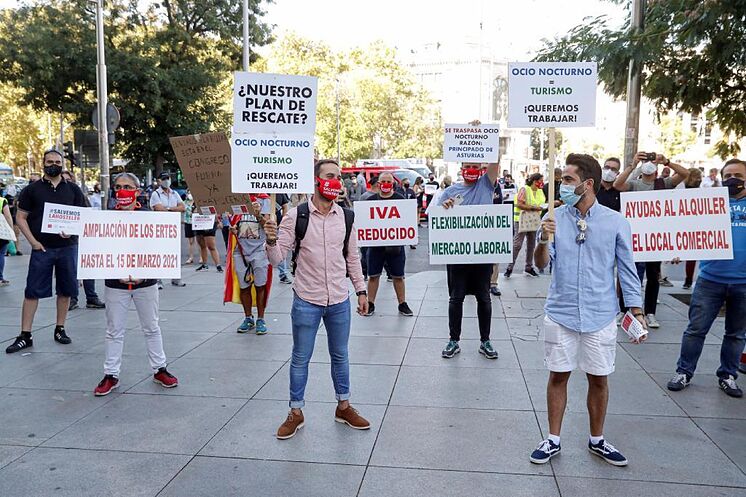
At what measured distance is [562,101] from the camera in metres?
5.84

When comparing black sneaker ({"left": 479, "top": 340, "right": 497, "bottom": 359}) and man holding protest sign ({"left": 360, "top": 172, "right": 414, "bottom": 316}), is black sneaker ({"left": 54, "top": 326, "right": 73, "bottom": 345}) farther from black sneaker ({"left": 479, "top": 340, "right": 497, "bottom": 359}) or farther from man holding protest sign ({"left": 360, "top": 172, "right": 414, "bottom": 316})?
black sneaker ({"left": 479, "top": 340, "right": 497, "bottom": 359})

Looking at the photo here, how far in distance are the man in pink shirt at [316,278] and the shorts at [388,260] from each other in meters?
4.00

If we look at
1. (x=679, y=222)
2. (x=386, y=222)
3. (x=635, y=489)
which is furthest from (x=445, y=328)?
(x=635, y=489)

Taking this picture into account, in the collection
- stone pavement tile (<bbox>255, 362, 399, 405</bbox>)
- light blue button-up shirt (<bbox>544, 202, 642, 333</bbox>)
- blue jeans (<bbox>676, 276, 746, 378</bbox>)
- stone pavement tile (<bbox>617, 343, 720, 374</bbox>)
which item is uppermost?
light blue button-up shirt (<bbox>544, 202, 642, 333</bbox>)

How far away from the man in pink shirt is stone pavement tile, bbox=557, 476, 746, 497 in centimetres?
153

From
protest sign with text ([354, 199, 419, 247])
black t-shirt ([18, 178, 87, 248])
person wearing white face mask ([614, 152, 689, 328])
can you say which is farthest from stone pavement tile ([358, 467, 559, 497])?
protest sign with text ([354, 199, 419, 247])

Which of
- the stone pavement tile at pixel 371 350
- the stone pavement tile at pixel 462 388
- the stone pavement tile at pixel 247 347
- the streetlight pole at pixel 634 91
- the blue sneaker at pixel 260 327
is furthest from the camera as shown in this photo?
the streetlight pole at pixel 634 91

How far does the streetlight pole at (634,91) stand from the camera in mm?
9508

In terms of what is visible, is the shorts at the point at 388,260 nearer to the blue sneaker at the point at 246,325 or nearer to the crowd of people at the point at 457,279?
the crowd of people at the point at 457,279

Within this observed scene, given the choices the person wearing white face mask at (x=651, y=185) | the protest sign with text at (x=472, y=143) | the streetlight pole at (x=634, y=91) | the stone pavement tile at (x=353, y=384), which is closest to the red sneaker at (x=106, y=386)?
the stone pavement tile at (x=353, y=384)

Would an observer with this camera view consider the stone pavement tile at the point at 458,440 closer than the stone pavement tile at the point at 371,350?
Yes

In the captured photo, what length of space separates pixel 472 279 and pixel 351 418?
240 centimetres

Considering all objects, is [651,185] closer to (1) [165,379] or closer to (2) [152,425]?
(1) [165,379]

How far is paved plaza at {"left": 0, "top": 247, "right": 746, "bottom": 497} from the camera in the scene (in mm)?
3996
